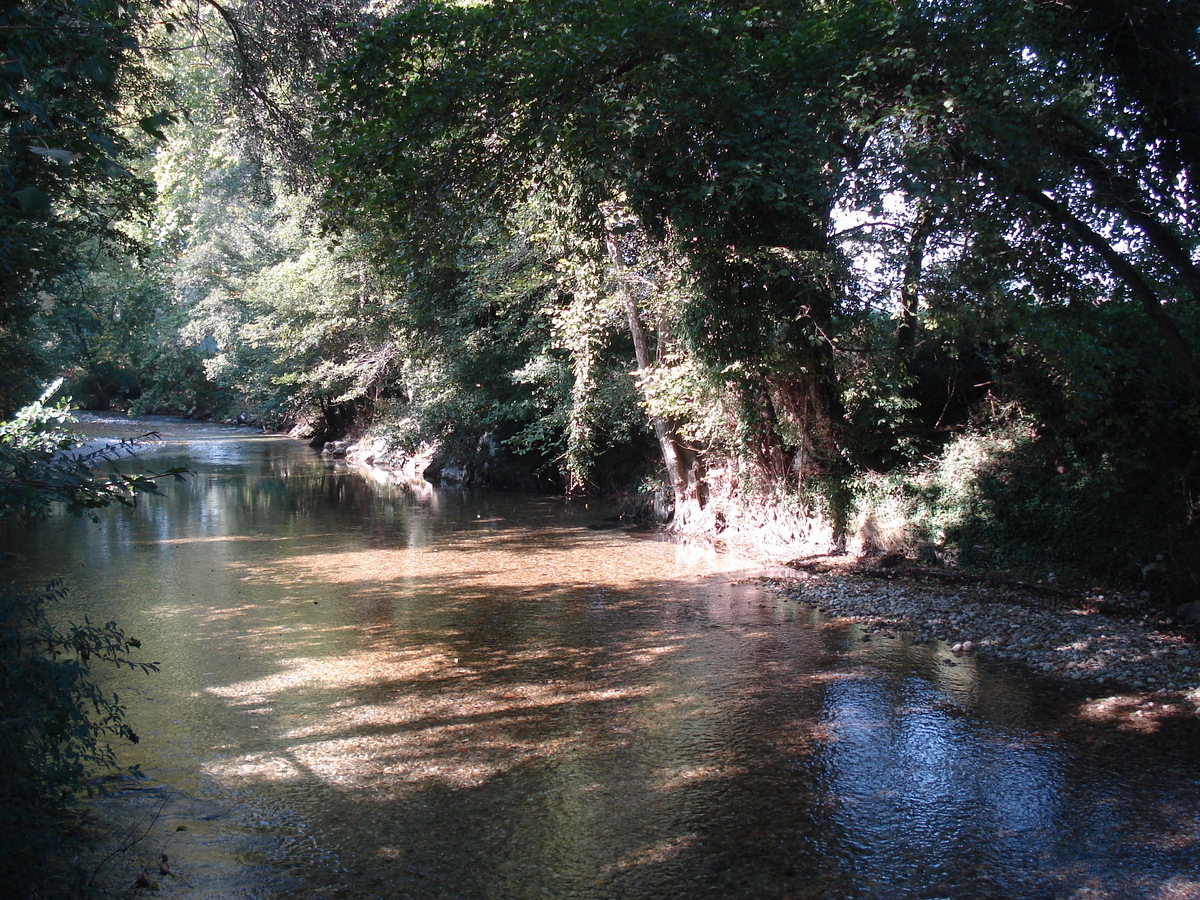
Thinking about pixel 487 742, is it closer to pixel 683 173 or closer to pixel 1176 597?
pixel 683 173

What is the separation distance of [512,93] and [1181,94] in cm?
599

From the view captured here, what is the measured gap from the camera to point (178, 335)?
37156 millimetres

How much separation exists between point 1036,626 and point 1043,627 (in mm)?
68

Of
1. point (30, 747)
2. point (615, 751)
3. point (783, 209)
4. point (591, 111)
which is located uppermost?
point (591, 111)

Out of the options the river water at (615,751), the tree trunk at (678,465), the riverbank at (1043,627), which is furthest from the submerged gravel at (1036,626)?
the tree trunk at (678,465)

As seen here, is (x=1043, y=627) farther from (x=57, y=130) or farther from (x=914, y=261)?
(x=57, y=130)

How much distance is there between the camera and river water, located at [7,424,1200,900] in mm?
4293

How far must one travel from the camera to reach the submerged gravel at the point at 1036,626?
23.4ft

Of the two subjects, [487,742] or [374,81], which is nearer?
[487,742]

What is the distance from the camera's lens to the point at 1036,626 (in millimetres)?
8391

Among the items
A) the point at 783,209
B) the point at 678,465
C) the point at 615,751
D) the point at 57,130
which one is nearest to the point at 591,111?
the point at 783,209

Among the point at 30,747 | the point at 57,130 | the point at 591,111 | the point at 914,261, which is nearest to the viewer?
the point at 57,130

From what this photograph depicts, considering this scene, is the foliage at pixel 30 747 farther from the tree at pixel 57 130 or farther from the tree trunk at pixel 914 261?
the tree trunk at pixel 914 261

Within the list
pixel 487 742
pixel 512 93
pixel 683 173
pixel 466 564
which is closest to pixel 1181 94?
pixel 683 173
